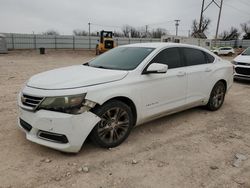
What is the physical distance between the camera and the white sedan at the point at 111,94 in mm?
2979

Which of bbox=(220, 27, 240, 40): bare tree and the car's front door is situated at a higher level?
bbox=(220, 27, 240, 40): bare tree

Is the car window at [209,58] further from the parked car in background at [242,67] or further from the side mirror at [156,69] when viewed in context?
the parked car in background at [242,67]

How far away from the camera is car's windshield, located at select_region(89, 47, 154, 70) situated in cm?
387

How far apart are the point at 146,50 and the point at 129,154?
6.21ft

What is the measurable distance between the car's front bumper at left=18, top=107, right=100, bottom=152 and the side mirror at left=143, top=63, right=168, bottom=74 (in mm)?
1191

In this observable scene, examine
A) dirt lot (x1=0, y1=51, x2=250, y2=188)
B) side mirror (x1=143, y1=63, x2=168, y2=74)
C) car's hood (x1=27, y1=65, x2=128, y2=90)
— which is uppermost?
side mirror (x1=143, y1=63, x2=168, y2=74)

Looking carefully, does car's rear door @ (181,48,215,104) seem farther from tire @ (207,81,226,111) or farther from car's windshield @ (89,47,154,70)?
car's windshield @ (89,47,154,70)

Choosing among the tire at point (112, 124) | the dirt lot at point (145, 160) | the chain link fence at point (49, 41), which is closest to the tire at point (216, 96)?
the dirt lot at point (145, 160)

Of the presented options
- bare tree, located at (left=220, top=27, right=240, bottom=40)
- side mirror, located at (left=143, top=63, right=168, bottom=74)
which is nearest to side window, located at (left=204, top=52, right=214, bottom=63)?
side mirror, located at (left=143, top=63, right=168, bottom=74)

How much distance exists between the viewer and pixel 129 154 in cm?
332

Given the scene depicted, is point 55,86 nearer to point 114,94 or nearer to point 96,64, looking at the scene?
point 114,94

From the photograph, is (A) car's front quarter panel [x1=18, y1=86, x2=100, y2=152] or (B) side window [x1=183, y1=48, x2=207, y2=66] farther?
(B) side window [x1=183, y1=48, x2=207, y2=66]

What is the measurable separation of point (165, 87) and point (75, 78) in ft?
5.27

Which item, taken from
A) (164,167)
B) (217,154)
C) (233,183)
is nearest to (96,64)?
(164,167)
